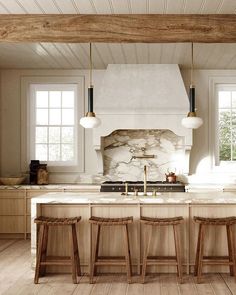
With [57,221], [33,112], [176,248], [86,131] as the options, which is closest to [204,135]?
[86,131]

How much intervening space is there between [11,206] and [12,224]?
0.94ft

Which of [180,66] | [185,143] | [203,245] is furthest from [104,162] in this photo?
[203,245]

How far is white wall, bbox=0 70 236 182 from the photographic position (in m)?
7.57

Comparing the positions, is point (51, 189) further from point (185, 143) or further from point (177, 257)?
point (177, 257)

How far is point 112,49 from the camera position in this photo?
6.18 meters

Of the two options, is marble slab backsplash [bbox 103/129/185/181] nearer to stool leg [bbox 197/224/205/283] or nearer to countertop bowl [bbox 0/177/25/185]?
countertop bowl [bbox 0/177/25/185]

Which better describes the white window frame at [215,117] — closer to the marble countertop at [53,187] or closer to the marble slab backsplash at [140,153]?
the marble slab backsplash at [140,153]

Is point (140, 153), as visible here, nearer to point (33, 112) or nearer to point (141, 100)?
point (141, 100)

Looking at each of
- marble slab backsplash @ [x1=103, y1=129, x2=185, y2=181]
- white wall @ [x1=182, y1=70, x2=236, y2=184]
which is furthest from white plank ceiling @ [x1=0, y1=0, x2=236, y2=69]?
marble slab backsplash @ [x1=103, y1=129, x2=185, y2=181]

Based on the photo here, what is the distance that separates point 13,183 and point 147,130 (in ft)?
7.72

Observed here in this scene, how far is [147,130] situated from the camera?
748 cm

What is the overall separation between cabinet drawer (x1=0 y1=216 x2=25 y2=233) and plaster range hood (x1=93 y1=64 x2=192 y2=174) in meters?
1.67

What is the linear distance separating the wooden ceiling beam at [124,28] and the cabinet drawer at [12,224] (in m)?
3.43

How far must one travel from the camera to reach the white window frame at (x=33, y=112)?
764cm
